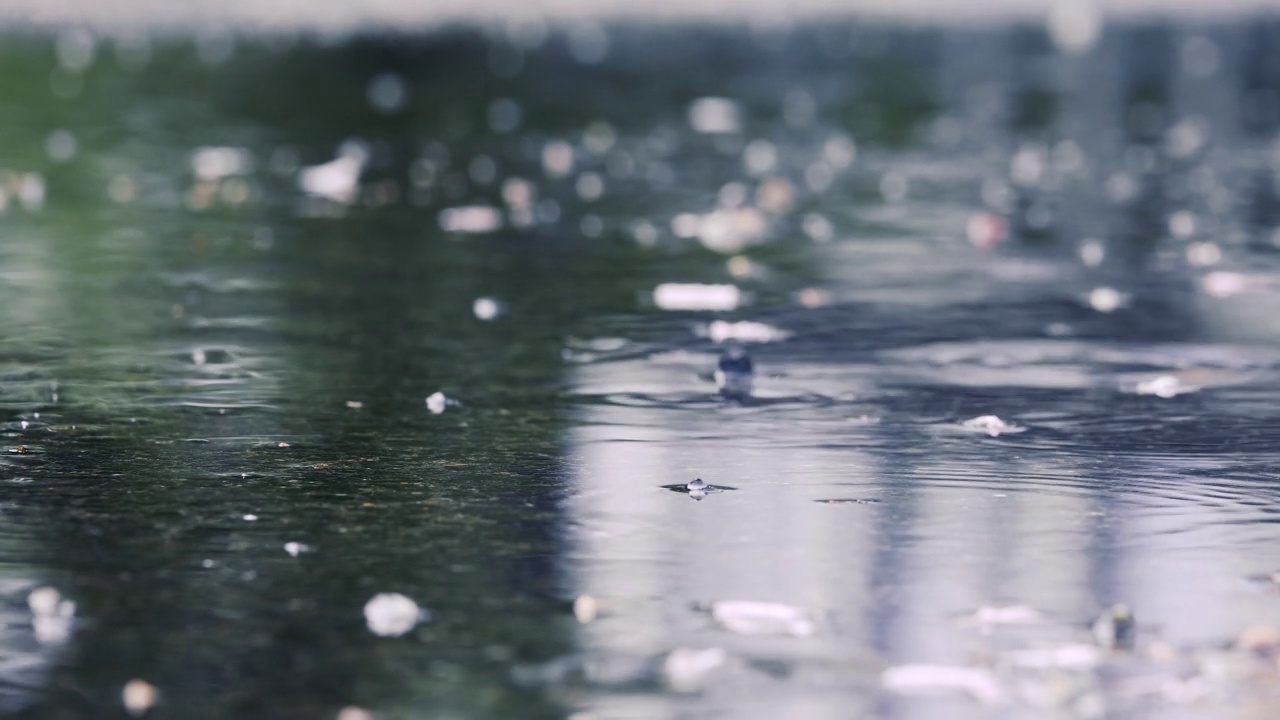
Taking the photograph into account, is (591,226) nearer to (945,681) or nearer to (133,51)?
(945,681)

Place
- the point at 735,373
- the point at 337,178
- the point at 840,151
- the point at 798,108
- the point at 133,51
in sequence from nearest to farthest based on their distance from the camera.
Answer: the point at 735,373 → the point at 337,178 → the point at 840,151 → the point at 798,108 → the point at 133,51

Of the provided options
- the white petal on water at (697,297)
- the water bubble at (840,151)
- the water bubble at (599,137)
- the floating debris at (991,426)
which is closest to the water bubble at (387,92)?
the water bubble at (599,137)

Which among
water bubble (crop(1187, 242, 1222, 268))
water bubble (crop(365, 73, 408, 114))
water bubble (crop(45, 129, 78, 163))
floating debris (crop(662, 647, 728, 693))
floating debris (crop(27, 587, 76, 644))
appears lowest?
floating debris (crop(662, 647, 728, 693))

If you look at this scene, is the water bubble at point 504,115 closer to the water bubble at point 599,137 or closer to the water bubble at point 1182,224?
the water bubble at point 599,137

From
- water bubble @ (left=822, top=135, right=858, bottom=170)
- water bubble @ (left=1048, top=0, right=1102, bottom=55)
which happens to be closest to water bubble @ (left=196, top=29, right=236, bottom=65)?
water bubble @ (left=1048, top=0, right=1102, bottom=55)

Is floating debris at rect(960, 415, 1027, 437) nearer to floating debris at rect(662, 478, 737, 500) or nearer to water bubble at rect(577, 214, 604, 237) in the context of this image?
floating debris at rect(662, 478, 737, 500)

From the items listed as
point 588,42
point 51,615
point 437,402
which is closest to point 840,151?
point 437,402
